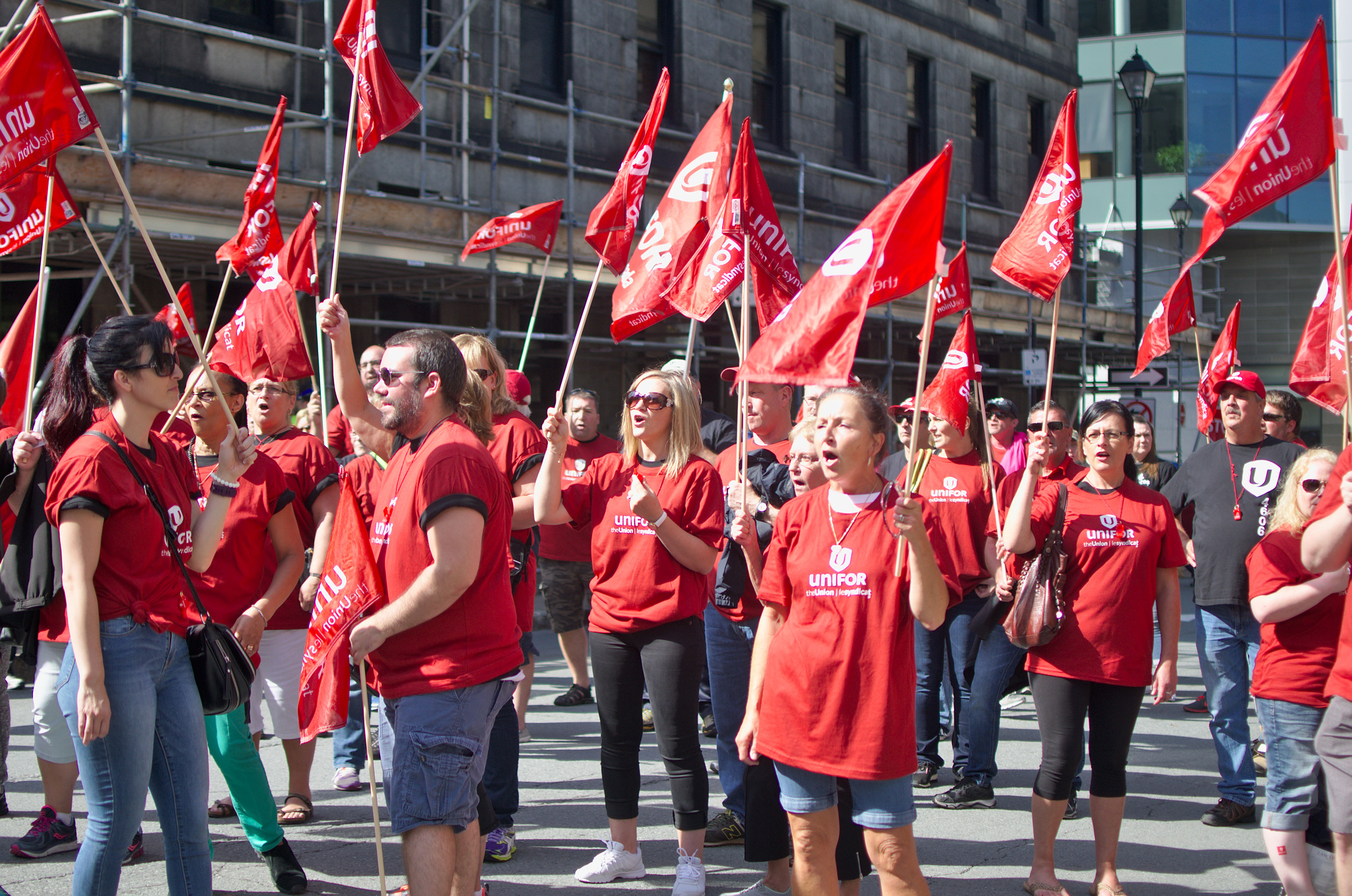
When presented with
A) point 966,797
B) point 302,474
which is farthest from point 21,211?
point 966,797

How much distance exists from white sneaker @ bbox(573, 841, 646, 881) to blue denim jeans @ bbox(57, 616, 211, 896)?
1522 millimetres

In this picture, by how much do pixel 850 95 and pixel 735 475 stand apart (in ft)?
52.5

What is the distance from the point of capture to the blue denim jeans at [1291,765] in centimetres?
411

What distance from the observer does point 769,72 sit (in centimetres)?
1858

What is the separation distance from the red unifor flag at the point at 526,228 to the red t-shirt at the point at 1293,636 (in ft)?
19.0

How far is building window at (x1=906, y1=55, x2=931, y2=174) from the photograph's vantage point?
21.3 metres

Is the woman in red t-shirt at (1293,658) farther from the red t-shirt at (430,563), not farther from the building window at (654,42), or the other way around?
the building window at (654,42)

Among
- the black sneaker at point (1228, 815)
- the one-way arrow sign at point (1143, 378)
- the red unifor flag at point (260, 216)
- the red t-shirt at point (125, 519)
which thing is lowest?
the black sneaker at point (1228, 815)

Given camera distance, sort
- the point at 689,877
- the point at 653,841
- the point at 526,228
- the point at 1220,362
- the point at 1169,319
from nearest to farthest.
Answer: the point at 689,877
the point at 653,841
the point at 526,228
the point at 1220,362
the point at 1169,319

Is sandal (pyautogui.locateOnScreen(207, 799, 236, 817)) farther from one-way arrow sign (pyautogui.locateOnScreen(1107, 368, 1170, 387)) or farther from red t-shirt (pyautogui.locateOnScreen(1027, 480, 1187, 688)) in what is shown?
one-way arrow sign (pyautogui.locateOnScreen(1107, 368, 1170, 387))

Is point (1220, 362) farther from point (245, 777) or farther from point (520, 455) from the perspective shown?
point (245, 777)

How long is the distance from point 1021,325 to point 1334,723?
58.1ft

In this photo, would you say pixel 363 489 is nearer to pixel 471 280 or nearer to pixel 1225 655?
pixel 1225 655

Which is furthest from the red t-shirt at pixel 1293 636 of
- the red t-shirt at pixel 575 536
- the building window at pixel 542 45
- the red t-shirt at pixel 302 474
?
the building window at pixel 542 45
